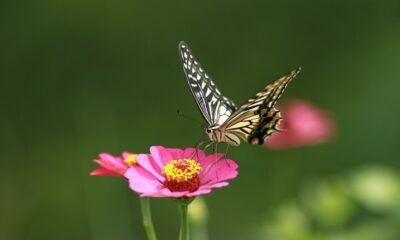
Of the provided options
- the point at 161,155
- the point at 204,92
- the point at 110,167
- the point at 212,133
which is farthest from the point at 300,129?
the point at 110,167

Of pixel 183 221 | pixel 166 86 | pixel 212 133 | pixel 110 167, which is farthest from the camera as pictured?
pixel 166 86

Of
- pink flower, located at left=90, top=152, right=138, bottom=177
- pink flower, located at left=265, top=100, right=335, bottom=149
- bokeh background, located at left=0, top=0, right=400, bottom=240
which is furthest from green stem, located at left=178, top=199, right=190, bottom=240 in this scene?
bokeh background, located at left=0, top=0, right=400, bottom=240

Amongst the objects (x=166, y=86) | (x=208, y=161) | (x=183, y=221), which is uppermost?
(x=166, y=86)

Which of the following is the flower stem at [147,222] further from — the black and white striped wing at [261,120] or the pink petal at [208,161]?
the black and white striped wing at [261,120]

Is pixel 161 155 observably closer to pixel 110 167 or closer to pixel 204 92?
pixel 110 167

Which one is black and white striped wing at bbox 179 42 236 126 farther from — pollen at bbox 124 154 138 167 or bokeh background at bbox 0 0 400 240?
bokeh background at bbox 0 0 400 240

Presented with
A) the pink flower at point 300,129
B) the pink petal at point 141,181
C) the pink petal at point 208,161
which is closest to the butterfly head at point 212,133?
the pink petal at point 208,161

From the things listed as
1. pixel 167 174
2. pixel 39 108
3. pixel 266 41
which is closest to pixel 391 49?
pixel 266 41

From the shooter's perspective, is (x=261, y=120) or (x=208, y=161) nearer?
(x=208, y=161)
